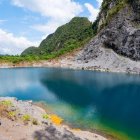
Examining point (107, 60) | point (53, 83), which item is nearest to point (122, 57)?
point (107, 60)

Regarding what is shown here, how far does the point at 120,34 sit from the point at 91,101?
101m

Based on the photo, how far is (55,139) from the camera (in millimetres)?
37781

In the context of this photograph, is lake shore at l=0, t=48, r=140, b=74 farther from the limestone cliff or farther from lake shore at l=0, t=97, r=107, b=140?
lake shore at l=0, t=97, r=107, b=140

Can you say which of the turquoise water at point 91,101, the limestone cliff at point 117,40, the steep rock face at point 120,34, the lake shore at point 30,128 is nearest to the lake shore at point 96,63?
the limestone cliff at point 117,40

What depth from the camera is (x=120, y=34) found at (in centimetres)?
16338

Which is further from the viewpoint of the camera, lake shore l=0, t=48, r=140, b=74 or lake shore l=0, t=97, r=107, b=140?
lake shore l=0, t=48, r=140, b=74

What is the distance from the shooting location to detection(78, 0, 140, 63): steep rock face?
513 ft

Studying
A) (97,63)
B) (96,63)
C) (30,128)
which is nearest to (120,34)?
(97,63)

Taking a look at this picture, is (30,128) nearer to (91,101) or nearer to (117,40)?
(91,101)

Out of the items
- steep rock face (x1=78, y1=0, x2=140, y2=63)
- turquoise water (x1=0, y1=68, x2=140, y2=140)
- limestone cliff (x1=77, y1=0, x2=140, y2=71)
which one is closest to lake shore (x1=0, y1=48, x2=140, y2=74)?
limestone cliff (x1=77, y1=0, x2=140, y2=71)

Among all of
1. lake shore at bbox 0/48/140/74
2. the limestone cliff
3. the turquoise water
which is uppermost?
the limestone cliff

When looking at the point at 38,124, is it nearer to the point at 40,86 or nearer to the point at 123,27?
the point at 40,86

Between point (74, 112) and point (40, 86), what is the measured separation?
33569mm

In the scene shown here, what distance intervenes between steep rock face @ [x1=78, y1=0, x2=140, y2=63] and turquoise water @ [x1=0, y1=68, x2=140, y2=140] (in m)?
59.1
